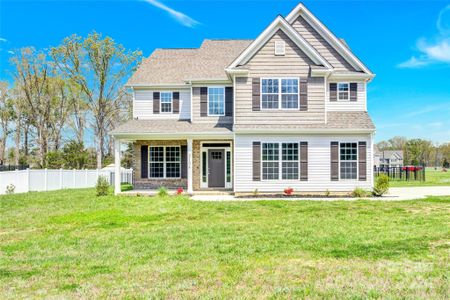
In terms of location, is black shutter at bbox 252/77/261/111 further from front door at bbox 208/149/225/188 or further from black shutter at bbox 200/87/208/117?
front door at bbox 208/149/225/188

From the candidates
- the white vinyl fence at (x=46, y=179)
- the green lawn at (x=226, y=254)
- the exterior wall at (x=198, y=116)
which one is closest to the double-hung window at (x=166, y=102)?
the exterior wall at (x=198, y=116)

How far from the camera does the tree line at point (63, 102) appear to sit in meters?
35.0

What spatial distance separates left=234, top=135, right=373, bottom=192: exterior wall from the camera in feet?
58.3

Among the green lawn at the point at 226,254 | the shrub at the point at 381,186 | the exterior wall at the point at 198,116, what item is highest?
the exterior wall at the point at 198,116

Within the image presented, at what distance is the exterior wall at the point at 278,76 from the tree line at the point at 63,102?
21.0 metres

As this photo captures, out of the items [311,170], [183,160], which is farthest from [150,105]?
[311,170]

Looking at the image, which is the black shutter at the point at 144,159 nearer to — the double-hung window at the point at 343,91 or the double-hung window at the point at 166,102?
the double-hung window at the point at 166,102

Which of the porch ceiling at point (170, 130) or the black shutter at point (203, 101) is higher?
the black shutter at point (203, 101)

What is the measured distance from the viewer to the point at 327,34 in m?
19.4

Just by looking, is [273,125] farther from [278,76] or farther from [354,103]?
[354,103]

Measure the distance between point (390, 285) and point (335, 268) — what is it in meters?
0.95

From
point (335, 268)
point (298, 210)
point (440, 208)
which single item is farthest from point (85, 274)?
point (440, 208)

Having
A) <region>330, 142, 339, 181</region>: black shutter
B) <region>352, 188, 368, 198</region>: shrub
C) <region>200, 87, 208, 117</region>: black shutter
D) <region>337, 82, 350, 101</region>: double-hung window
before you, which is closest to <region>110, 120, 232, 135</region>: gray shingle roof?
<region>200, 87, 208, 117</region>: black shutter

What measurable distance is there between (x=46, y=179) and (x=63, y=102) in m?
21.4
